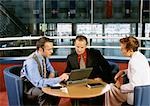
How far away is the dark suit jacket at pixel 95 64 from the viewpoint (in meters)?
4.09

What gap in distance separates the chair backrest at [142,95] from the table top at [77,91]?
0.34 metres

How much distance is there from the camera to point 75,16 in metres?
15.7

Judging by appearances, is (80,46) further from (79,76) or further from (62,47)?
(62,47)

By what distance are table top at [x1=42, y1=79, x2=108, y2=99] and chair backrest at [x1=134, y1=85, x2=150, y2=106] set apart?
34 centimetres

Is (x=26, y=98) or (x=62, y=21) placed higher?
(x=62, y=21)

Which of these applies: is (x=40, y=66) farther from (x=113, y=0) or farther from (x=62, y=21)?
(x=113, y=0)

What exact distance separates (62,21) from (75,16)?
1.30 metres

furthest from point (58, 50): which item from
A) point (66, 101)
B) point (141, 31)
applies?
point (141, 31)

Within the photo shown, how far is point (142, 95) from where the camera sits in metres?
3.28

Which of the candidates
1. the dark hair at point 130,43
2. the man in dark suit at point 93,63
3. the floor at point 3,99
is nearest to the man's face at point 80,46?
the man in dark suit at point 93,63

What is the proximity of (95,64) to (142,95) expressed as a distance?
3.28 ft

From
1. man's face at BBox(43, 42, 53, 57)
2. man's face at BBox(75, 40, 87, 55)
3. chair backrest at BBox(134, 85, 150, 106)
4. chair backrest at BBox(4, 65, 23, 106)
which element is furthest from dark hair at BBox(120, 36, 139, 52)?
chair backrest at BBox(4, 65, 23, 106)

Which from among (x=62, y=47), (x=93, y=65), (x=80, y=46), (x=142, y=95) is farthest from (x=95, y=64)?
(x=62, y=47)

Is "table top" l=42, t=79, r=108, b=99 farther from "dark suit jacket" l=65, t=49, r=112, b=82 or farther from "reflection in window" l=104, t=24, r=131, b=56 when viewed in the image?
"reflection in window" l=104, t=24, r=131, b=56
